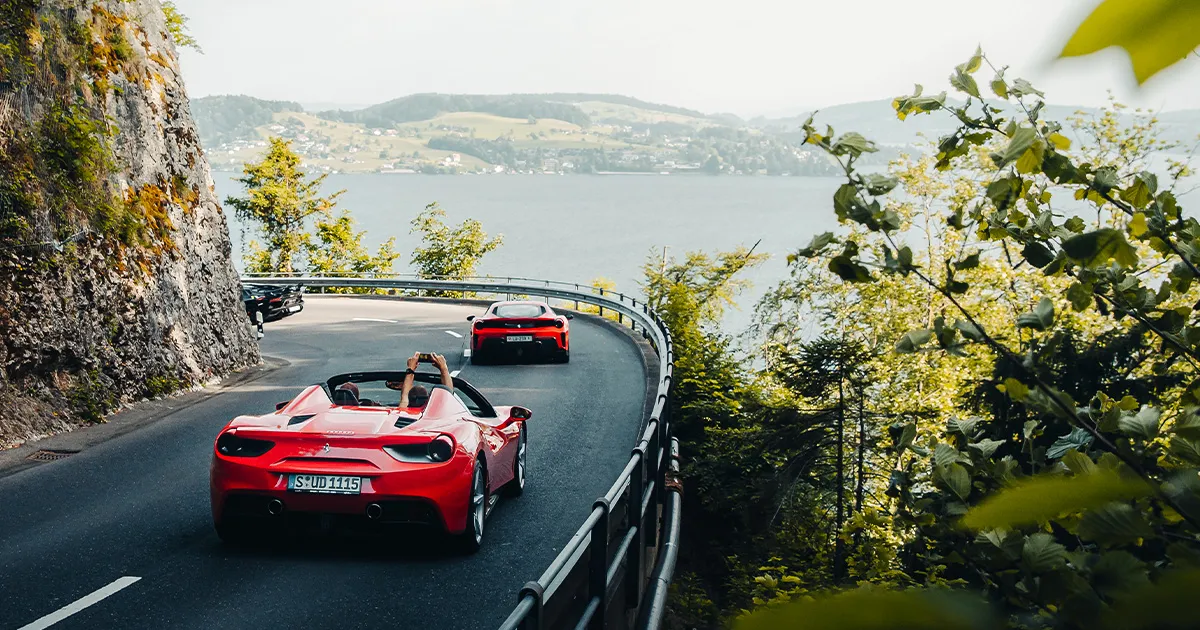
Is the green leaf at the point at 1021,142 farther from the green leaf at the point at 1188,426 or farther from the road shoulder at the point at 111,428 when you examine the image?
the road shoulder at the point at 111,428

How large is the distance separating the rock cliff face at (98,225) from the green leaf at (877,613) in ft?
48.5

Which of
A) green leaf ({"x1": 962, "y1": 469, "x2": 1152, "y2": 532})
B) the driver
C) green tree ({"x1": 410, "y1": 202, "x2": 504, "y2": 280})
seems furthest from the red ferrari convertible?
green tree ({"x1": 410, "y1": 202, "x2": 504, "y2": 280})

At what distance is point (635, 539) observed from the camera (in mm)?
7379

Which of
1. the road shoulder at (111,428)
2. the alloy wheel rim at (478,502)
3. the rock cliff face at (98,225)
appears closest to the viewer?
the alloy wheel rim at (478,502)

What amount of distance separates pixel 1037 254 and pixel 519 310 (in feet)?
67.1

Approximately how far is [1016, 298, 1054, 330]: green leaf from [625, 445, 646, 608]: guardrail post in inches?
161

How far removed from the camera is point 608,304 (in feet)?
110

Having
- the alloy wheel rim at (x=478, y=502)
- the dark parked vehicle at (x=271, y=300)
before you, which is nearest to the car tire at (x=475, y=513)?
the alloy wheel rim at (x=478, y=502)

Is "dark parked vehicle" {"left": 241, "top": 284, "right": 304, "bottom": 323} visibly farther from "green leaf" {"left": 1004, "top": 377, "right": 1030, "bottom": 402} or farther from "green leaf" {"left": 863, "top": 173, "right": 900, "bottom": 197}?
"green leaf" {"left": 1004, "top": 377, "right": 1030, "bottom": 402}

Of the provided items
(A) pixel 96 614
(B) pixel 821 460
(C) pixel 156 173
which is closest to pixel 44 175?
(C) pixel 156 173

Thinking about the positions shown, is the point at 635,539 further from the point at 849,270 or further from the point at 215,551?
the point at 849,270

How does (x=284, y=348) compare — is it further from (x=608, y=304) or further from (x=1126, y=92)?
(x=1126, y=92)

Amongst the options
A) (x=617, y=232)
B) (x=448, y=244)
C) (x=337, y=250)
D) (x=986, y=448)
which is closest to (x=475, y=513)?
(x=986, y=448)

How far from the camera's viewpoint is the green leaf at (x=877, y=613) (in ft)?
1.47
